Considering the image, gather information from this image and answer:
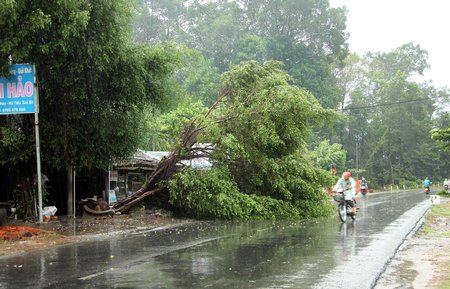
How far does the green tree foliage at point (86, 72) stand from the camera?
14.9 m

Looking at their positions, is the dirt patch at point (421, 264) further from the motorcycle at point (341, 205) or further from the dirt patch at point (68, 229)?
the dirt patch at point (68, 229)

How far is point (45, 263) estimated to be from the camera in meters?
10.0

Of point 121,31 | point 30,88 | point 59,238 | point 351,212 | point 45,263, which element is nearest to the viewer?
point 45,263

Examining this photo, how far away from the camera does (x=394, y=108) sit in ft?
251

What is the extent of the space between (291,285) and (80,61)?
37.3ft

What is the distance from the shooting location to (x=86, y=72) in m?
16.7

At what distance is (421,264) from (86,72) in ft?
38.9

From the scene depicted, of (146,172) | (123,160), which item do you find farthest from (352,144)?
(123,160)

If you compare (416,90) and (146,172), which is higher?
(416,90)

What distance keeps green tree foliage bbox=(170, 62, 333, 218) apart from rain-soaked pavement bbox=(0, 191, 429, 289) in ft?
13.0

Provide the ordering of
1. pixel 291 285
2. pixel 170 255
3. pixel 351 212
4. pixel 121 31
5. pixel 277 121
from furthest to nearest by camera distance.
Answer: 1. pixel 277 121
2. pixel 351 212
3. pixel 121 31
4. pixel 170 255
5. pixel 291 285

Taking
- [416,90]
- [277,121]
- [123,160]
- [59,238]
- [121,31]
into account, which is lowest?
[59,238]

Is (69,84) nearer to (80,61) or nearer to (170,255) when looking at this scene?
(80,61)

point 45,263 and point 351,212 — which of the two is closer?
point 45,263
